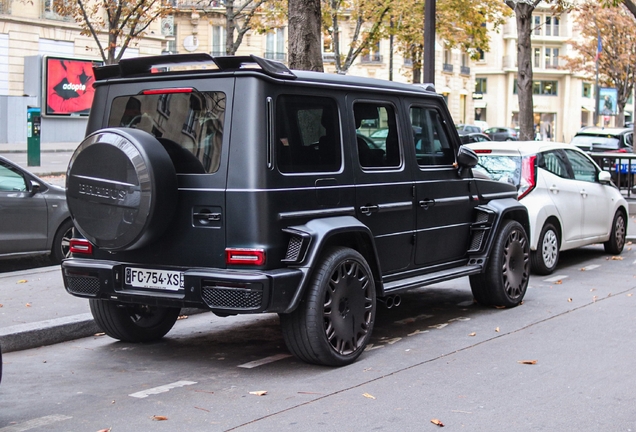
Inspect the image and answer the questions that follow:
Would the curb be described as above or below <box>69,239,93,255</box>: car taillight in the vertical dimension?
below

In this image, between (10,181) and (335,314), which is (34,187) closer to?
(10,181)

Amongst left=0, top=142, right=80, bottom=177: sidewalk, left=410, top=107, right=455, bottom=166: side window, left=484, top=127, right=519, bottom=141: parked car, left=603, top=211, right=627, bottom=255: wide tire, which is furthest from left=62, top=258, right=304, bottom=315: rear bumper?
Answer: left=484, top=127, right=519, bottom=141: parked car

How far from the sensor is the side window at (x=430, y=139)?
777 cm

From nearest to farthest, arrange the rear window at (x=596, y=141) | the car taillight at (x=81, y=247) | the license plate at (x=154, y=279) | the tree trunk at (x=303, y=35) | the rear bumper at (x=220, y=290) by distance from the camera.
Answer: the rear bumper at (x=220, y=290), the license plate at (x=154, y=279), the car taillight at (x=81, y=247), the tree trunk at (x=303, y=35), the rear window at (x=596, y=141)

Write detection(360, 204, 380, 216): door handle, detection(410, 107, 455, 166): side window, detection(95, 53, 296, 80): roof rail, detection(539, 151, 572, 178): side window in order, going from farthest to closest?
detection(539, 151, 572, 178): side window
detection(410, 107, 455, 166): side window
detection(360, 204, 380, 216): door handle
detection(95, 53, 296, 80): roof rail

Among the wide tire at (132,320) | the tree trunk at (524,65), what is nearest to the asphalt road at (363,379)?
the wide tire at (132,320)

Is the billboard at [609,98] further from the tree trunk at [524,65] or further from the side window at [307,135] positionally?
the side window at [307,135]

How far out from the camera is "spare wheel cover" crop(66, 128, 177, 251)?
19.5 feet

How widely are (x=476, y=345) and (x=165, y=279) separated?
8.50ft

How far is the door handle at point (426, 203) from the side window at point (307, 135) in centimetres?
116

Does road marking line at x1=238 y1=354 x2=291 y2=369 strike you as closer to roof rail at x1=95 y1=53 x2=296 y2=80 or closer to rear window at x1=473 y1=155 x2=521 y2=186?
roof rail at x1=95 y1=53 x2=296 y2=80

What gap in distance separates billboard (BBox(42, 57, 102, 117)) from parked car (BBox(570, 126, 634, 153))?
23888 millimetres

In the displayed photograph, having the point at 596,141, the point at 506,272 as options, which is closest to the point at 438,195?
the point at 506,272

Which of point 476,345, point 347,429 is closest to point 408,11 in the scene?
point 476,345
